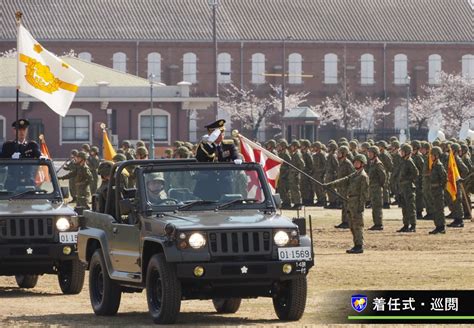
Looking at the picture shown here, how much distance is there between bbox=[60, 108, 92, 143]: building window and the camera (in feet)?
272

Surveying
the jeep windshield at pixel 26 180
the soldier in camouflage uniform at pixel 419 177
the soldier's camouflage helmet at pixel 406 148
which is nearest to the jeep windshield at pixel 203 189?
the jeep windshield at pixel 26 180

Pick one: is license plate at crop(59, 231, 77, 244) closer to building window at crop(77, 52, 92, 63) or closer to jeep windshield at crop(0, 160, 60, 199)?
jeep windshield at crop(0, 160, 60, 199)

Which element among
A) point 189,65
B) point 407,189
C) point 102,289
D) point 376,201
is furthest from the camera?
point 189,65

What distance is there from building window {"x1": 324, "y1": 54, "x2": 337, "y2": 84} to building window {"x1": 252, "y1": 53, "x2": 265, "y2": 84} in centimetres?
426

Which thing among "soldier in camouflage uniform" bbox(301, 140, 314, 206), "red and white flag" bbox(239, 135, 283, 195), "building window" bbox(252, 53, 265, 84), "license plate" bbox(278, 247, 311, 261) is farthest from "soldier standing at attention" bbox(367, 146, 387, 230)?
"building window" bbox(252, 53, 265, 84)

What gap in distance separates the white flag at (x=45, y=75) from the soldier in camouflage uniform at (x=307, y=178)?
64.2ft

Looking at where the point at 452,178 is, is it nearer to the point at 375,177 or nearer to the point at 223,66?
the point at 375,177

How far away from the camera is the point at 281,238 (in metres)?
16.5

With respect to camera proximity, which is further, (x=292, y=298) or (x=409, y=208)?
(x=409, y=208)

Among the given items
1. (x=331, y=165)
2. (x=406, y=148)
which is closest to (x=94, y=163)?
(x=331, y=165)

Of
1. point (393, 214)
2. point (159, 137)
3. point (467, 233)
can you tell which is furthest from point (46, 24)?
point (467, 233)

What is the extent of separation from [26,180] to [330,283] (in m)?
4.20

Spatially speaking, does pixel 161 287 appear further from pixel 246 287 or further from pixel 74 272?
pixel 74 272

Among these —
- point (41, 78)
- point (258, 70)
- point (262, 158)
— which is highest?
point (258, 70)
